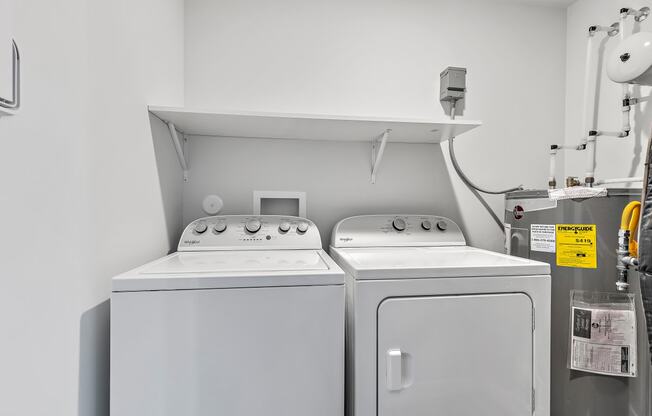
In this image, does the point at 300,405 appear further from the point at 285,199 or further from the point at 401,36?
the point at 401,36

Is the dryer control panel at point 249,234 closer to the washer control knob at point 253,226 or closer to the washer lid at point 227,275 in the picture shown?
the washer control knob at point 253,226

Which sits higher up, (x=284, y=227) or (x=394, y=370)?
(x=284, y=227)

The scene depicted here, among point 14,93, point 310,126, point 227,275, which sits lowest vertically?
point 227,275

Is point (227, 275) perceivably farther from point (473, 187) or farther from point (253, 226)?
point (473, 187)

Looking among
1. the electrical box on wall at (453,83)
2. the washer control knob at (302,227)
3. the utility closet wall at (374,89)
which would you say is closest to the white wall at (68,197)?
the utility closet wall at (374,89)

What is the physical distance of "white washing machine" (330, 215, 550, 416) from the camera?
100cm

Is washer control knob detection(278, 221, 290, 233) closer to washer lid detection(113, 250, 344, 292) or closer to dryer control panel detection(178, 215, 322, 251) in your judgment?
dryer control panel detection(178, 215, 322, 251)

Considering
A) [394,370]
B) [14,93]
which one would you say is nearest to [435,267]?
[394,370]

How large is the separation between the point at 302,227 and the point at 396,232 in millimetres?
483

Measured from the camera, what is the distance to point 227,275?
3.04ft

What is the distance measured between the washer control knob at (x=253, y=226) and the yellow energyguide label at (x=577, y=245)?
1.32 m

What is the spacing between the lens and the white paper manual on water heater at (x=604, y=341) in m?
1.26

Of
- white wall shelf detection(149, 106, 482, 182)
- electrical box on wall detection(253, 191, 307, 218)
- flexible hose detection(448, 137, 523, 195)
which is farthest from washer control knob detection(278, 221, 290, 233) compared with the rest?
flexible hose detection(448, 137, 523, 195)

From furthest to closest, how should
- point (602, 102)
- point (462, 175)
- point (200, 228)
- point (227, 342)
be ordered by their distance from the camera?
point (462, 175)
point (602, 102)
point (200, 228)
point (227, 342)
